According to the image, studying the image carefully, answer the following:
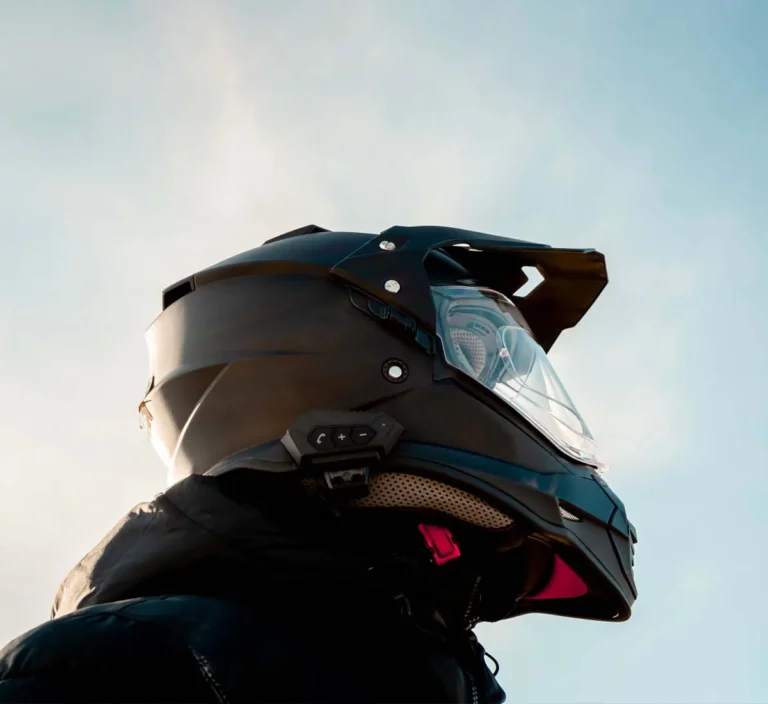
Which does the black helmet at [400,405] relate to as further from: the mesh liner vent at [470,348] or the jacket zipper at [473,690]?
the jacket zipper at [473,690]

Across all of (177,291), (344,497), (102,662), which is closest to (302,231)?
(177,291)

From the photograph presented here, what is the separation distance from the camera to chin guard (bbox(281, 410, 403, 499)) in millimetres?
3600

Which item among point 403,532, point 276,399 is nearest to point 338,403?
point 276,399

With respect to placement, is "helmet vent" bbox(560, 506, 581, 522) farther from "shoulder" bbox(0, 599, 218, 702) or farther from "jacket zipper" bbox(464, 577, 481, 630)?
"shoulder" bbox(0, 599, 218, 702)

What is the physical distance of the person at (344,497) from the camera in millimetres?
2979

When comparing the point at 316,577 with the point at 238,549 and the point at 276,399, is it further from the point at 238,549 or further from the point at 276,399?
the point at 276,399

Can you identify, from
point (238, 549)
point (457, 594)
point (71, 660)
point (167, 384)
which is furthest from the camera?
point (167, 384)

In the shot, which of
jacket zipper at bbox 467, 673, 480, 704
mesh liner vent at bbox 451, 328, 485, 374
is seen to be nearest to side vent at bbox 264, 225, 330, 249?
mesh liner vent at bbox 451, 328, 485, 374

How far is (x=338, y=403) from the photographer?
380cm

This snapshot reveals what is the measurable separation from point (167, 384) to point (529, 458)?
130cm

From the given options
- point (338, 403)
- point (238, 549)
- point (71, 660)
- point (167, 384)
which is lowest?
point (71, 660)

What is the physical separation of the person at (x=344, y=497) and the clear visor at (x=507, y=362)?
0.03 feet

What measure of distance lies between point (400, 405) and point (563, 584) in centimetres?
95

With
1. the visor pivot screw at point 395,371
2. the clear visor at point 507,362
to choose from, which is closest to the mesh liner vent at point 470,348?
the clear visor at point 507,362
